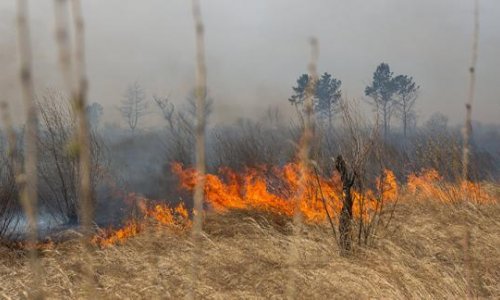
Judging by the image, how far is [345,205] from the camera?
6559 millimetres

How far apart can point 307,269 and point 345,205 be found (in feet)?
5.54

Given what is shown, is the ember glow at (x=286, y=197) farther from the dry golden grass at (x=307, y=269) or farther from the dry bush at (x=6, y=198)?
the dry bush at (x=6, y=198)

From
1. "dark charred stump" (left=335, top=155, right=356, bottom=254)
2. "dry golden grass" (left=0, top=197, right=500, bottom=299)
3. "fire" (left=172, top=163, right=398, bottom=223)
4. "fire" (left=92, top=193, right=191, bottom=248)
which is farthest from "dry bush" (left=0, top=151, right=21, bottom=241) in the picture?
"dark charred stump" (left=335, top=155, right=356, bottom=254)

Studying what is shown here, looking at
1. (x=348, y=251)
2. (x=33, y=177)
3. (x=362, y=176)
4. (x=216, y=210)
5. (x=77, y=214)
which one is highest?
(x=33, y=177)

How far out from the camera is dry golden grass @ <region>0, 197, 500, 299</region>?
175 inches

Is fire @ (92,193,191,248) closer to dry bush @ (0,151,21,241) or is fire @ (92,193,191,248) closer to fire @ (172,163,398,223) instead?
fire @ (172,163,398,223)

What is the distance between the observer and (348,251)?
20.5ft

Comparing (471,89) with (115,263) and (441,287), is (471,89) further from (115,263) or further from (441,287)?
(115,263)

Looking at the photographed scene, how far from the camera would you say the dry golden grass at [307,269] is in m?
4.45

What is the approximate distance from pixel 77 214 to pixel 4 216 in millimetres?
4033

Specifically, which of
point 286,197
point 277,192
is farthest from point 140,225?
point 277,192

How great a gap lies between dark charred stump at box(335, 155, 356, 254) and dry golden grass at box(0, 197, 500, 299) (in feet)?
0.53

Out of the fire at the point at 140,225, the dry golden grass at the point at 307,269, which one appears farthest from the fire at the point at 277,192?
the fire at the point at 140,225

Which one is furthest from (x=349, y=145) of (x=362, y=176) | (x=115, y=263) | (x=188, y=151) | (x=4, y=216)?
(x=188, y=151)
